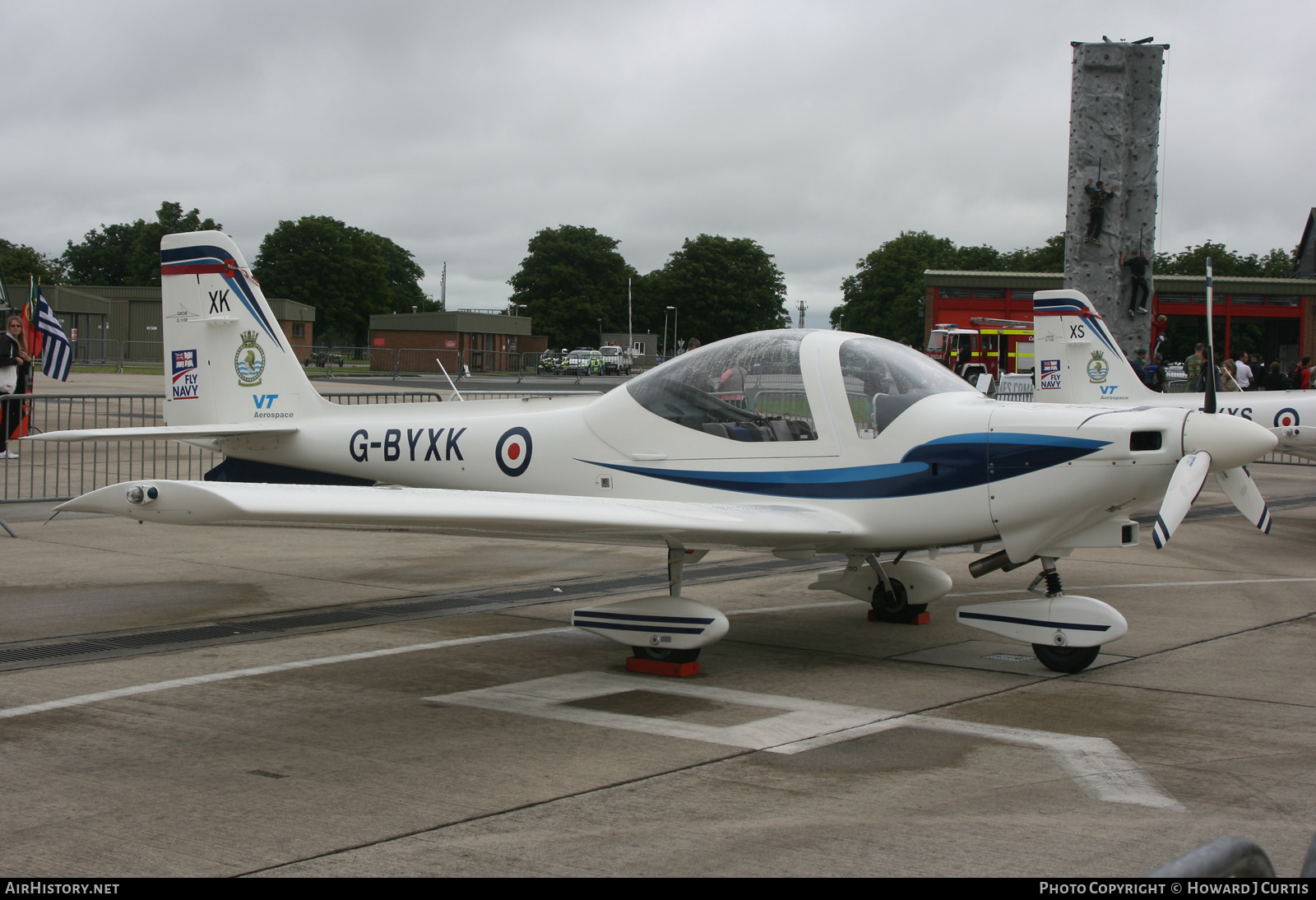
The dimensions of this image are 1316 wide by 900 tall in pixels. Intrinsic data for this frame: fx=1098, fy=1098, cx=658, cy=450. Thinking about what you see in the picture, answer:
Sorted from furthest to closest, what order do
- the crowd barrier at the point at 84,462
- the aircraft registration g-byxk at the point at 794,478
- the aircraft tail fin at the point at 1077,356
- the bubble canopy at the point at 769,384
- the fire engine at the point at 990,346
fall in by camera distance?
the fire engine at the point at 990,346, the aircraft tail fin at the point at 1077,356, the crowd barrier at the point at 84,462, the bubble canopy at the point at 769,384, the aircraft registration g-byxk at the point at 794,478

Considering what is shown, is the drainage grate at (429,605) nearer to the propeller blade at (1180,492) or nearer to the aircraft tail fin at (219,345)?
the aircraft tail fin at (219,345)

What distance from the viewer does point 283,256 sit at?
99.1 m

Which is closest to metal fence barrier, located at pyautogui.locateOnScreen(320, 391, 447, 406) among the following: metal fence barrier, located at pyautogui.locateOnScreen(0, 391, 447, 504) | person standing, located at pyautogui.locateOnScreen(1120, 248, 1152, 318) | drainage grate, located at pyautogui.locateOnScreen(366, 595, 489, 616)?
metal fence barrier, located at pyautogui.locateOnScreen(0, 391, 447, 504)

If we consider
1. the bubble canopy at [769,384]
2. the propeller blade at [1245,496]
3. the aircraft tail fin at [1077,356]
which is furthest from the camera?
the aircraft tail fin at [1077,356]

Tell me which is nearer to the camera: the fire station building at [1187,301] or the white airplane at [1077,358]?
the white airplane at [1077,358]

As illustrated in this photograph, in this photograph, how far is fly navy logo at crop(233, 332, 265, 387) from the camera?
8633mm

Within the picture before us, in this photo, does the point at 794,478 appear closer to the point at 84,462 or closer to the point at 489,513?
the point at 489,513

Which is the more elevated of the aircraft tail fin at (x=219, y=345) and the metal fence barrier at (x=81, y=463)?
the aircraft tail fin at (x=219, y=345)

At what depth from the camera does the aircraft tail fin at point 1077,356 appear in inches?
585

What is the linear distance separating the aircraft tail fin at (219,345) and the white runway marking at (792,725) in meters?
3.83

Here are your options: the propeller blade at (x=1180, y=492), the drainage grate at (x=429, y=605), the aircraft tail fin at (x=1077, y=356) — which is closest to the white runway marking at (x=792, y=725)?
the propeller blade at (x=1180, y=492)

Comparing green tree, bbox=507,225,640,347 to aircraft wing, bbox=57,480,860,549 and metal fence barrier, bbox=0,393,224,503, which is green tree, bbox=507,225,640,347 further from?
aircraft wing, bbox=57,480,860,549

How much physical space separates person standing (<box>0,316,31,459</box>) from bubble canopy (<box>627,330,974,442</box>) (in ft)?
35.6
